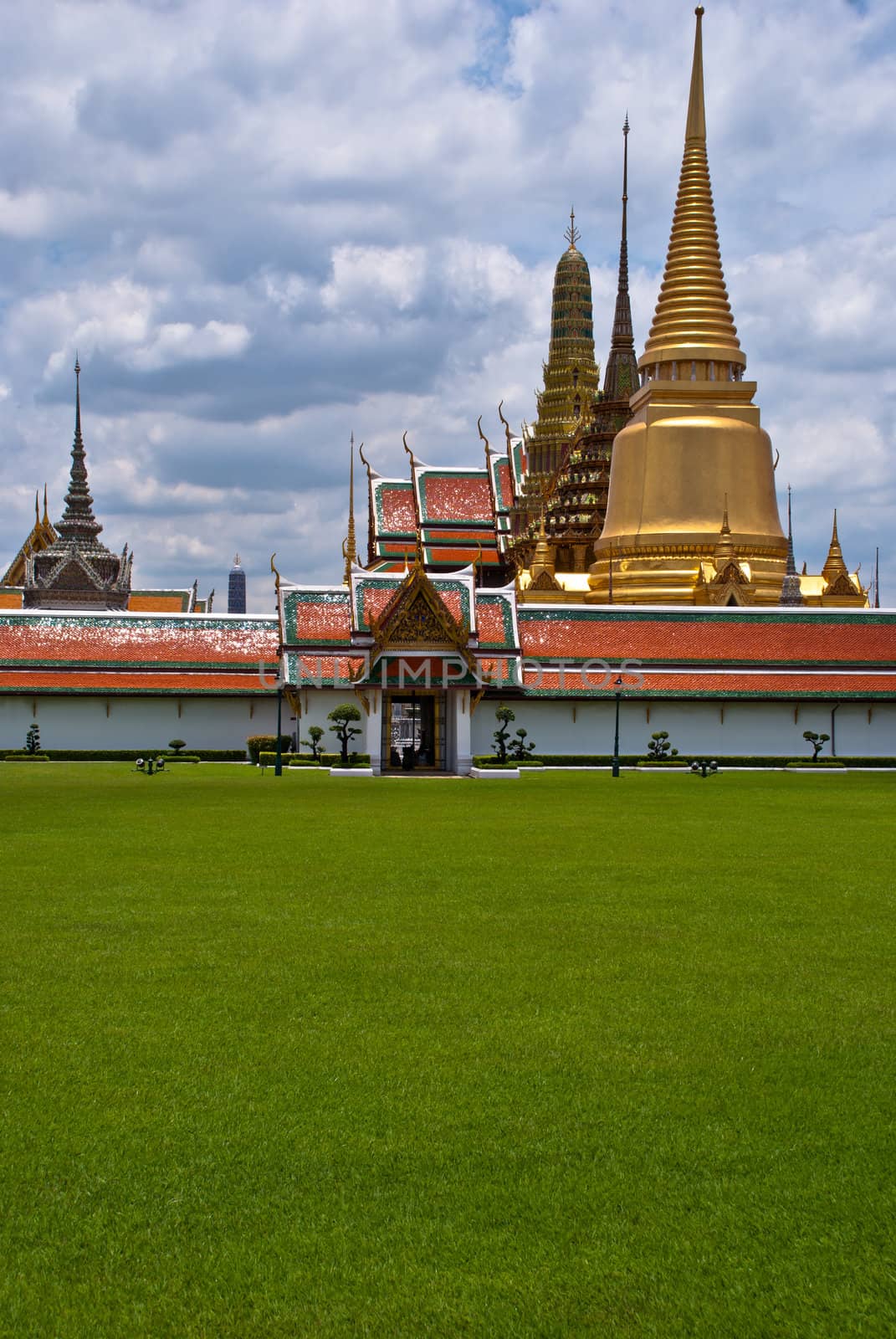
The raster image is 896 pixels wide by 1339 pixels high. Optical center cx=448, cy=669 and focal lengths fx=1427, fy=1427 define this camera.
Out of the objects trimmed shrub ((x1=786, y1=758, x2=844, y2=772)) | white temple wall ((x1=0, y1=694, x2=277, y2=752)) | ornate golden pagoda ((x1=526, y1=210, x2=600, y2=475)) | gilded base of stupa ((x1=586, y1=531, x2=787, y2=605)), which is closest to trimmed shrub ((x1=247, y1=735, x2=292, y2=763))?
white temple wall ((x1=0, y1=694, x2=277, y2=752))

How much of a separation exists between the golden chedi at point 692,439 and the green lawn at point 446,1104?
124ft

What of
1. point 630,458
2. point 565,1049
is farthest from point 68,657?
point 565,1049

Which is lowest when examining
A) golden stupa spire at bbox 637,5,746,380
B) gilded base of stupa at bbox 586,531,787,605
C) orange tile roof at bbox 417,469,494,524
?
gilded base of stupa at bbox 586,531,787,605

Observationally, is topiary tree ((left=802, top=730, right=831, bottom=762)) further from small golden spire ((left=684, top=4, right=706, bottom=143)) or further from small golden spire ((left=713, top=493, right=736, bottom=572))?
small golden spire ((left=684, top=4, right=706, bottom=143))

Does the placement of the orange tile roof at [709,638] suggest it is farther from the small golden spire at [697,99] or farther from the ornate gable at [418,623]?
the small golden spire at [697,99]

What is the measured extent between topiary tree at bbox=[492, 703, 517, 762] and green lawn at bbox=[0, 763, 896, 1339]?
20.6 metres

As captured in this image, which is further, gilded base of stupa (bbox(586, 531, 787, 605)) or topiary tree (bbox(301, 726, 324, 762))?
gilded base of stupa (bbox(586, 531, 787, 605))

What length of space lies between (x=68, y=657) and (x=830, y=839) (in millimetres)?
24732

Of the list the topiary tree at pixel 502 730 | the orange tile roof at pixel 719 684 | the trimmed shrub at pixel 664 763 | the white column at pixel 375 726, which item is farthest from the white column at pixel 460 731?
the trimmed shrub at pixel 664 763

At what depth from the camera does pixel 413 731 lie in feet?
112

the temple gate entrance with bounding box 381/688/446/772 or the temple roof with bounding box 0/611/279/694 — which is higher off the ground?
the temple roof with bounding box 0/611/279/694

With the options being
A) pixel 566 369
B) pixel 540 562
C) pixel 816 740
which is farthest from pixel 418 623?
pixel 566 369

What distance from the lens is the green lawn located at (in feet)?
16.4

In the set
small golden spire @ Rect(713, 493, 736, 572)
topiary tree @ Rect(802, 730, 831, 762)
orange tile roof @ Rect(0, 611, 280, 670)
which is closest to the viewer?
topiary tree @ Rect(802, 730, 831, 762)
